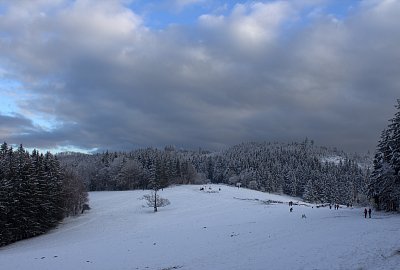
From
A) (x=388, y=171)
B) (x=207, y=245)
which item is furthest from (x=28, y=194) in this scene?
(x=388, y=171)

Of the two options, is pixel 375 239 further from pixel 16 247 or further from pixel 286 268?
pixel 16 247

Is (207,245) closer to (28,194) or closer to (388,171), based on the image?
(388,171)

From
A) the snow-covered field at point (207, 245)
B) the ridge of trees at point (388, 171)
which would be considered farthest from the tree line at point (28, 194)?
the ridge of trees at point (388, 171)

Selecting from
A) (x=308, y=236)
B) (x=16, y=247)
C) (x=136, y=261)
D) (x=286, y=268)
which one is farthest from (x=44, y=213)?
(x=286, y=268)

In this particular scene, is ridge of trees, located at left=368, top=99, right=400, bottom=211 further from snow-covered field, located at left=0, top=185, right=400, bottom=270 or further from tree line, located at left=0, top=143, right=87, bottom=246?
tree line, located at left=0, top=143, right=87, bottom=246

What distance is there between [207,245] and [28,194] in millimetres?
33513

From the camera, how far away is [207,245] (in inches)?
1807

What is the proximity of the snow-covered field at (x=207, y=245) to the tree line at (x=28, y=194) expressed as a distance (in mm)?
2733

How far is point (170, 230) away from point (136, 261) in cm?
2415

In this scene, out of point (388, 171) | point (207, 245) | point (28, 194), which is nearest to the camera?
point (207, 245)

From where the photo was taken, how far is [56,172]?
78.1m

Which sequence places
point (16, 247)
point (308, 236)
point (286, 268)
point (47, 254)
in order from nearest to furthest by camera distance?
point (286, 268) → point (308, 236) → point (47, 254) → point (16, 247)

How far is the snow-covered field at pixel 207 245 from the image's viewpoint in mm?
29906

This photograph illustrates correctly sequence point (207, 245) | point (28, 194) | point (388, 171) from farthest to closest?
point (28, 194) < point (388, 171) < point (207, 245)
